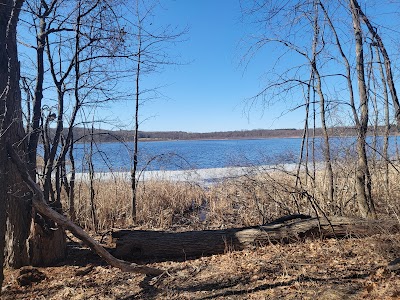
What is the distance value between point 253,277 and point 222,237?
102cm

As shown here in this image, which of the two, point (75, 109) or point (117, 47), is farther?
point (75, 109)

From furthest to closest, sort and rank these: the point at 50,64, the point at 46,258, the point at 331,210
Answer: the point at 331,210
the point at 50,64
the point at 46,258

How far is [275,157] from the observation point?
296 inches

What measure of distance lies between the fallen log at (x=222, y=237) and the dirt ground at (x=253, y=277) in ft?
0.47

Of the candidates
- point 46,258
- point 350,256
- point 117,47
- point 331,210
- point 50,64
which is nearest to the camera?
point 350,256

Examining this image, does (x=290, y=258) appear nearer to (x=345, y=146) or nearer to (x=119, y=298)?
(x=119, y=298)

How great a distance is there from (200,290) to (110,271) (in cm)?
129

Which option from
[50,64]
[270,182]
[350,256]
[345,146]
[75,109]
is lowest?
[350,256]

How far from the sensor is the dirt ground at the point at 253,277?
3.30 metres

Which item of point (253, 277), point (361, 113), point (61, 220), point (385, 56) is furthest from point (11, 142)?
point (385, 56)

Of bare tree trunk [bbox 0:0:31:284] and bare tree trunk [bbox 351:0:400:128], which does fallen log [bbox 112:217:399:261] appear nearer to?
bare tree trunk [bbox 0:0:31:284]

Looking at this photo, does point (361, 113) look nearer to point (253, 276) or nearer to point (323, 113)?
point (323, 113)

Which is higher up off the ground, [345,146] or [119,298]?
[345,146]

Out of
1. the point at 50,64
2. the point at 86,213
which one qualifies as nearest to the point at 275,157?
the point at 86,213
